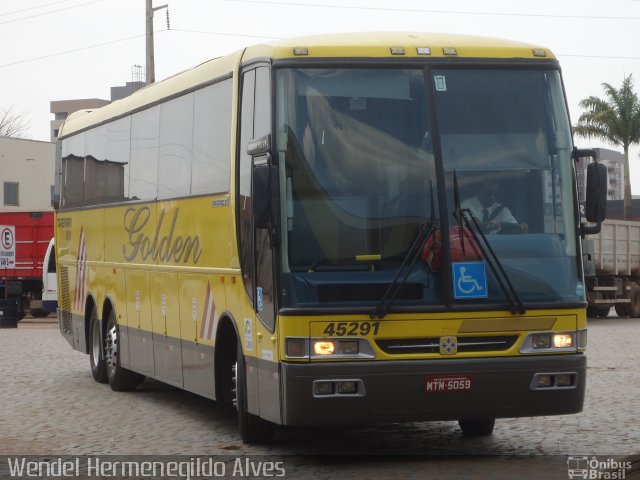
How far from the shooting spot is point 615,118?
66.9 m

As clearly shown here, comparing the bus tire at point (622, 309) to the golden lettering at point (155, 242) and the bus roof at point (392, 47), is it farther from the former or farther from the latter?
the bus roof at point (392, 47)

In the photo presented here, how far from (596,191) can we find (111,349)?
827cm

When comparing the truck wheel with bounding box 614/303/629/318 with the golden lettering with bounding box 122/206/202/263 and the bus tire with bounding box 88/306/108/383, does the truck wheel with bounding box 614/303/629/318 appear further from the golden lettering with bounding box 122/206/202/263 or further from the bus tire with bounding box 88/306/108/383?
the golden lettering with bounding box 122/206/202/263

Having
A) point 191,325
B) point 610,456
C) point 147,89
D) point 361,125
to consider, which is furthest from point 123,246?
point 610,456

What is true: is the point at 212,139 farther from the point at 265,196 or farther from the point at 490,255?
the point at 490,255

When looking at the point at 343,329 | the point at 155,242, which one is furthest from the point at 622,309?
the point at 343,329

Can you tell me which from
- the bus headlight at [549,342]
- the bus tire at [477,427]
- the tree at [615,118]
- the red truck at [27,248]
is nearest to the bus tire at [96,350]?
the bus tire at [477,427]

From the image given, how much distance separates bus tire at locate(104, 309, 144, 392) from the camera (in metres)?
16.5

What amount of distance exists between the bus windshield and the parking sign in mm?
32907

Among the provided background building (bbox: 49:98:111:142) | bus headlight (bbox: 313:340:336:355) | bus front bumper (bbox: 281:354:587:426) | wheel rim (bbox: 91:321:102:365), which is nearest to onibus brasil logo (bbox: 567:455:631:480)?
bus front bumper (bbox: 281:354:587:426)

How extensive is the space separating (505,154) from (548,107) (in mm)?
550

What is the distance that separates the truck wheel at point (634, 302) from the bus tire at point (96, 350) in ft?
73.3

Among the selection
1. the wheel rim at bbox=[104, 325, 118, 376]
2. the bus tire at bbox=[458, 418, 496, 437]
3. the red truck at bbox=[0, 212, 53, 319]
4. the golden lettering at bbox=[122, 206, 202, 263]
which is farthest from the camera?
the red truck at bbox=[0, 212, 53, 319]

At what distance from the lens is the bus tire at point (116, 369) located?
16547 mm
